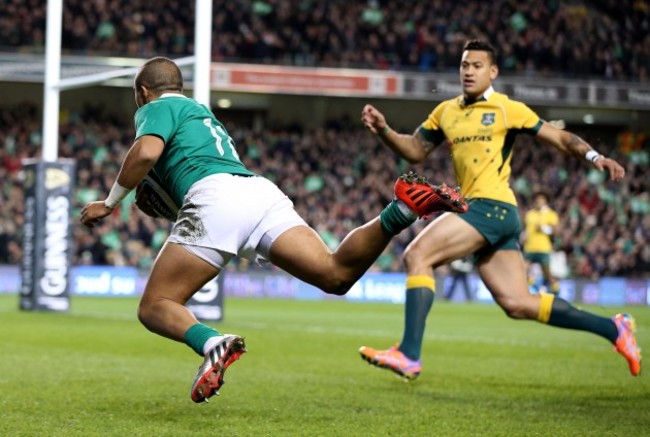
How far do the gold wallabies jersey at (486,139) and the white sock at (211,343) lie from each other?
313 centimetres

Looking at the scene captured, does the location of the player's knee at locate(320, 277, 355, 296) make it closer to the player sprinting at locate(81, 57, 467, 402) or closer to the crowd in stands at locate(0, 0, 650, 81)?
the player sprinting at locate(81, 57, 467, 402)

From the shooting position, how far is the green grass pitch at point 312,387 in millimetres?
6324

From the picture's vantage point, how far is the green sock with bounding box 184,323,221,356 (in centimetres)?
581

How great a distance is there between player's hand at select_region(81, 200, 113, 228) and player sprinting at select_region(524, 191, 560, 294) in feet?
52.2

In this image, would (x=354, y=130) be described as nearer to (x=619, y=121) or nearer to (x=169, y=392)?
(x=619, y=121)

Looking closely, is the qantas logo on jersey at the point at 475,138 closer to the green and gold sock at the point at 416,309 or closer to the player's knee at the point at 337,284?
the green and gold sock at the point at 416,309

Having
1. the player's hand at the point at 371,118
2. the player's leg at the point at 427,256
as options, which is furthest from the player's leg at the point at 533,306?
the player's hand at the point at 371,118

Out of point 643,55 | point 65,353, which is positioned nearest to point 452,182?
point 643,55

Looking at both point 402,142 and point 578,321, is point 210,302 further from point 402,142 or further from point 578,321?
point 578,321

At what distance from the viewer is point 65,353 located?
35.1ft

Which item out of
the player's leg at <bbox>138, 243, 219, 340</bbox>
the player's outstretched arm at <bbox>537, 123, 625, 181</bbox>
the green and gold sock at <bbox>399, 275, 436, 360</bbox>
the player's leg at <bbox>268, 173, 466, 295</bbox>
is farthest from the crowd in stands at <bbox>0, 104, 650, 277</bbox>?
the player's leg at <bbox>268, 173, 466, 295</bbox>

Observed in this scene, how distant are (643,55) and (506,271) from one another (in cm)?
2952

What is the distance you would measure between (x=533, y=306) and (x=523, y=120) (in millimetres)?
1341

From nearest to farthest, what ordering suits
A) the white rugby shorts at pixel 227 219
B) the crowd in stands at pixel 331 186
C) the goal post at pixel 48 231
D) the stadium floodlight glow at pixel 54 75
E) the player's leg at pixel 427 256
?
the white rugby shorts at pixel 227 219 < the player's leg at pixel 427 256 < the stadium floodlight glow at pixel 54 75 < the goal post at pixel 48 231 < the crowd in stands at pixel 331 186
